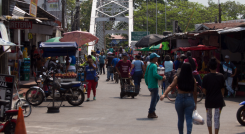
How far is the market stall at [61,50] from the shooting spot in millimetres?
13344

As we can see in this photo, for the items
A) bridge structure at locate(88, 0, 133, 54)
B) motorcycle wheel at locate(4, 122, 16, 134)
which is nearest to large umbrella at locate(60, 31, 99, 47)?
motorcycle wheel at locate(4, 122, 16, 134)

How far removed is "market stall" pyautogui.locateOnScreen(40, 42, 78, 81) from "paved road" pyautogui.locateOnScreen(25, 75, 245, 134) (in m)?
1.86

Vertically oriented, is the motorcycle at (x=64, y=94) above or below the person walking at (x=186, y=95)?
below

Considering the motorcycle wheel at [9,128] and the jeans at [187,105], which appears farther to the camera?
the motorcycle wheel at [9,128]

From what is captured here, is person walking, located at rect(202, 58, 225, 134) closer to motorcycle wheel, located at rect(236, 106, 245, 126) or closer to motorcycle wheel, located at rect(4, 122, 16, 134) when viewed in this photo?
motorcycle wheel, located at rect(236, 106, 245, 126)

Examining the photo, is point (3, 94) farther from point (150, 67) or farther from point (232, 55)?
point (232, 55)

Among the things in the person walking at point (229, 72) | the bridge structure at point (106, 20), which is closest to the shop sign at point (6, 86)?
the person walking at point (229, 72)

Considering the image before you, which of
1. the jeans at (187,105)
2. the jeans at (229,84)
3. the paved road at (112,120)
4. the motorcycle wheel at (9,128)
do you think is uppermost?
the jeans at (187,105)

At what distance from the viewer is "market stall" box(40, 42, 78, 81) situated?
13344 mm

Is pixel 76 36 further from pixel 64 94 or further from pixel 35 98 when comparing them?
pixel 35 98

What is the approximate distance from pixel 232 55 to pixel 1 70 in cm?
1338

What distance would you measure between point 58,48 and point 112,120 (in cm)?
629

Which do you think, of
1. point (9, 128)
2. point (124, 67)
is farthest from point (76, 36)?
point (9, 128)

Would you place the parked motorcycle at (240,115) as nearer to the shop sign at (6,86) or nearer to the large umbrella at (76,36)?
the shop sign at (6,86)
